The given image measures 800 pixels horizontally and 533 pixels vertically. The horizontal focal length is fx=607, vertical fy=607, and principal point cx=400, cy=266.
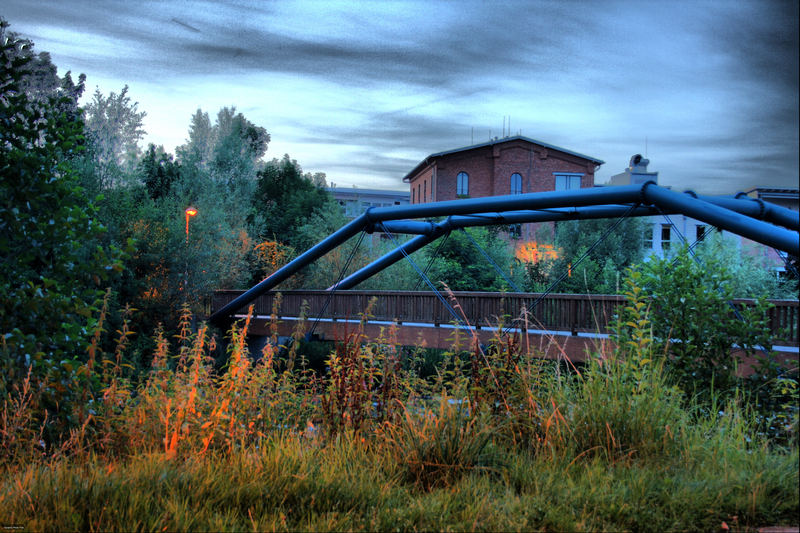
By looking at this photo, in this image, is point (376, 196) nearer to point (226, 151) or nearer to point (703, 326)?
point (226, 151)

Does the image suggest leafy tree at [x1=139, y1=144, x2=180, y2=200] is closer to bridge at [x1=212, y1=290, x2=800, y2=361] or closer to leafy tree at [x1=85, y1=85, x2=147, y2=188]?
leafy tree at [x1=85, y1=85, x2=147, y2=188]

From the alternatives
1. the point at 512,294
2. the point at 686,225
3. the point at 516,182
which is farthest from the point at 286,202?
the point at 512,294

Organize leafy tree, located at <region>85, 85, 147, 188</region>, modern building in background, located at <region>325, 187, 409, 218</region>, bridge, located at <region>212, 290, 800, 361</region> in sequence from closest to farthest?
bridge, located at <region>212, 290, 800, 361</region>
leafy tree, located at <region>85, 85, 147, 188</region>
modern building in background, located at <region>325, 187, 409, 218</region>

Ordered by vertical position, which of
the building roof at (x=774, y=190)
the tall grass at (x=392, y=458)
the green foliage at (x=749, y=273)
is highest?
the building roof at (x=774, y=190)

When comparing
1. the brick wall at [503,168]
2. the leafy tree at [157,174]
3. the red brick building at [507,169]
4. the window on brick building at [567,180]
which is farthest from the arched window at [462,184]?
the leafy tree at [157,174]

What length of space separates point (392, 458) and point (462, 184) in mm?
42195

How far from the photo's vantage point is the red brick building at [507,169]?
148 ft

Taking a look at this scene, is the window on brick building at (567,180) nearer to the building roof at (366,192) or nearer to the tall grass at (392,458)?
the building roof at (366,192)

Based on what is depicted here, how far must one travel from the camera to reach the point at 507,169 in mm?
45469

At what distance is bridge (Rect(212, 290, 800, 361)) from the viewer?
1249 centimetres

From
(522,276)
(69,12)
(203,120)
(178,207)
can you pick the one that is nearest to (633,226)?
(522,276)

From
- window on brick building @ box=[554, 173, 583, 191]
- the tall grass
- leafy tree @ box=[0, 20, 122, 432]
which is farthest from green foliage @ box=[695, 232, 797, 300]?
leafy tree @ box=[0, 20, 122, 432]

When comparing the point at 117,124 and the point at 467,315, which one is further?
the point at 117,124

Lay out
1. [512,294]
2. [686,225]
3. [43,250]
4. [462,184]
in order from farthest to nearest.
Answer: [462,184], [686,225], [512,294], [43,250]
